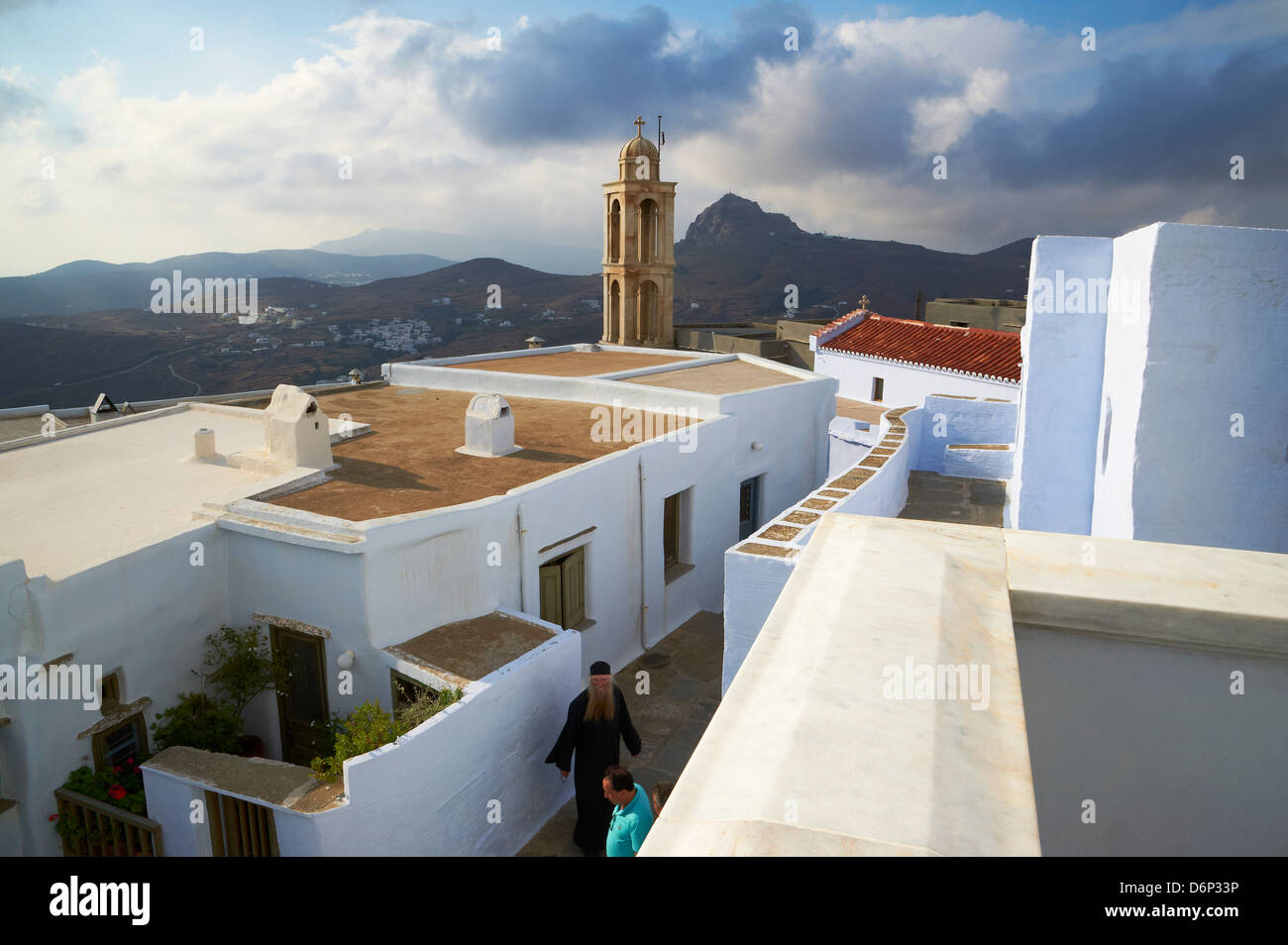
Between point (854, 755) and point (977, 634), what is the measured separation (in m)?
0.76

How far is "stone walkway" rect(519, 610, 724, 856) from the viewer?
822cm

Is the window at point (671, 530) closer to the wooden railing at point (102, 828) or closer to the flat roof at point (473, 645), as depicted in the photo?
the flat roof at point (473, 645)

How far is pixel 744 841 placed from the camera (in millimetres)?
1517

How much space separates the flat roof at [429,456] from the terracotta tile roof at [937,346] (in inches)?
543

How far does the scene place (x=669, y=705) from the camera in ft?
33.1

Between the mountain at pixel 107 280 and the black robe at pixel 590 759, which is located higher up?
the mountain at pixel 107 280

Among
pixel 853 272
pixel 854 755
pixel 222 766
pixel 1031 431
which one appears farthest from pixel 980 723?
pixel 853 272

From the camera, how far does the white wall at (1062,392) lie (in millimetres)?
7012

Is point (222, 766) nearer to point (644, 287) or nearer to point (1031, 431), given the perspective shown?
point (1031, 431)

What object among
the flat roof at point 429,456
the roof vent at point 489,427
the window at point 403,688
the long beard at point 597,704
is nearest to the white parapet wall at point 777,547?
the long beard at point 597,704

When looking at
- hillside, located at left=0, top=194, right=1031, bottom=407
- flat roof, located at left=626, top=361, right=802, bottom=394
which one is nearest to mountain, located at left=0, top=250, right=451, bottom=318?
hillside, located at left=0, top=194, right=1031, bottom=407

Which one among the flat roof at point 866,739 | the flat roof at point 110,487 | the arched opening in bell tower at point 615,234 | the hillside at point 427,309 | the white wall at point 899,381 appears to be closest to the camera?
the flat roof at point 866,739

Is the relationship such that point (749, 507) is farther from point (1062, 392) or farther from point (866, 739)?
point (866, 739)
